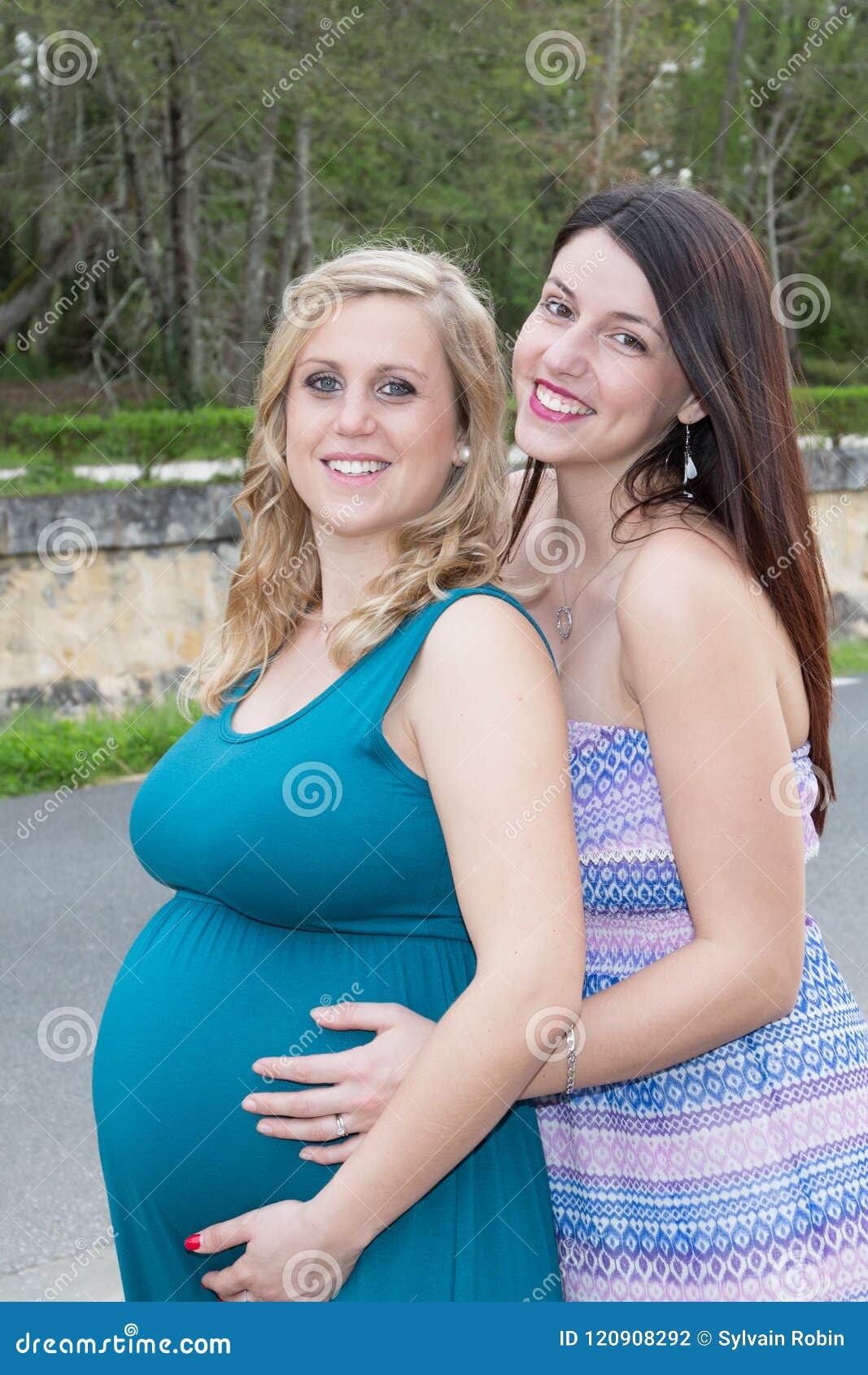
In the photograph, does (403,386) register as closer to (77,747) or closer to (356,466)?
(356,466)

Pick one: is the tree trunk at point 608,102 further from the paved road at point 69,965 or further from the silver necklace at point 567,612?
the silver necklace at point 567,612

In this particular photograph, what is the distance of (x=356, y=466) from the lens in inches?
83.5

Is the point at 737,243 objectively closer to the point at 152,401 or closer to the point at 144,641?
the point at 144,641

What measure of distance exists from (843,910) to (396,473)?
4454 mm

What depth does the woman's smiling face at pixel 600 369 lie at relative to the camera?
2.12 m

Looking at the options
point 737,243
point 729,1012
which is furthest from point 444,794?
point 737,243

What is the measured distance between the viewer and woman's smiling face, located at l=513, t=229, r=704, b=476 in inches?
83.4
